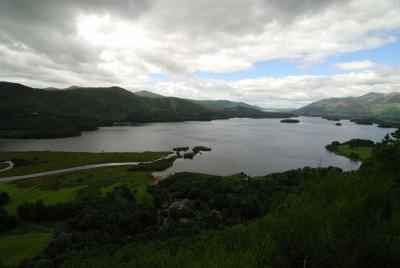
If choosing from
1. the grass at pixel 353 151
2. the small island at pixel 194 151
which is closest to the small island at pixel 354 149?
the grass at pixel 353 151

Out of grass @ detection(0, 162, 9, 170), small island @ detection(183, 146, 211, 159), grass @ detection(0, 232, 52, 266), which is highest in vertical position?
small island @ detection(183, 146, 211, 159)

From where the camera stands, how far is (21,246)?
126 ft

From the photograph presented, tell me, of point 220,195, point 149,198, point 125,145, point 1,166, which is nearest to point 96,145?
point 125,145

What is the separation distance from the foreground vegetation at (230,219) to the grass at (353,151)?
54.0 m

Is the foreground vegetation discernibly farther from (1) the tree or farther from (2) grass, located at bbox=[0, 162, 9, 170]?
(2) grass, located at bbox=[0, 162, 9, 170]

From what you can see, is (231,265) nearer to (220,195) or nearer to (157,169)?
(220,195)

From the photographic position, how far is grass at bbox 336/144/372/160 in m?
107

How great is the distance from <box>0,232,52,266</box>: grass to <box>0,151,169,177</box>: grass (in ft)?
162

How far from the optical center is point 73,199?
56.7m

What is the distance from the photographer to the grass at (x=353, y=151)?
10662 cm

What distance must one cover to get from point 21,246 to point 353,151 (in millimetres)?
125348

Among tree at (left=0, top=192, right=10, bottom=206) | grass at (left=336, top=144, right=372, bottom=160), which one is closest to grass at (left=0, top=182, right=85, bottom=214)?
tree at (left=0, top=192, right=10, bottom=206)

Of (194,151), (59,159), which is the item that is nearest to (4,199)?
(59,159)

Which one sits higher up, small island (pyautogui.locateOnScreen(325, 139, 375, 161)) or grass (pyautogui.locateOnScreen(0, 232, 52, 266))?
small island (pyautogui.locateOnScreen(325, 139, 375, 161))
